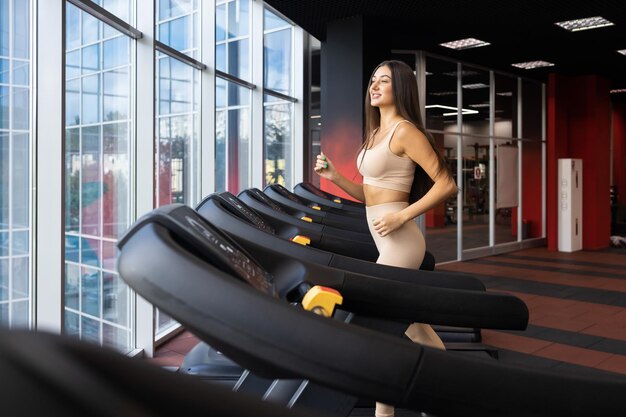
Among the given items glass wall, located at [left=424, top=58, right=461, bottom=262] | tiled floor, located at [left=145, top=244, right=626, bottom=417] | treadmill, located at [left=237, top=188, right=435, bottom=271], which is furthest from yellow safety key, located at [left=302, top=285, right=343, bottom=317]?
glass wall, located at [left=424, top=58, right=461, bottom=262]

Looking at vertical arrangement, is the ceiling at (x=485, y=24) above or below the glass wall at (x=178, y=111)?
above

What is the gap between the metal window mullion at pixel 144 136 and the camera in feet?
12.7

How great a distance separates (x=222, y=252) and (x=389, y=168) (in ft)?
5.31

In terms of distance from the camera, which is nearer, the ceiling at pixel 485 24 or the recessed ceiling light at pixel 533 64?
the ceiling at pixel 485 24

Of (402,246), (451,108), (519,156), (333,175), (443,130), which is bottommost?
(402,246)

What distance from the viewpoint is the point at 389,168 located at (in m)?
2.34

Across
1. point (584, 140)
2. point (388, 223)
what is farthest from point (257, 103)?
point (584, 140)

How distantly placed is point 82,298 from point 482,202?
675cm

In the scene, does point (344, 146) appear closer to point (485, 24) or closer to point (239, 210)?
point (485, 24)

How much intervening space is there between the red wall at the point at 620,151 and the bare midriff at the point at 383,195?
13585 mm

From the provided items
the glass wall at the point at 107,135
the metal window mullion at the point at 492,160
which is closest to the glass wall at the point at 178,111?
the glass wall at the point at 107,135

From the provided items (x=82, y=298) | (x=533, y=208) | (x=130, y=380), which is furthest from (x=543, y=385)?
(x=533, y=208)

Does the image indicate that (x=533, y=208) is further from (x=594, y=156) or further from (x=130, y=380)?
(x=130, y=380)

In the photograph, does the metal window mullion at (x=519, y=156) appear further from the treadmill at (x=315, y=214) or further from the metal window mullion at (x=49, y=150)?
the metal window mullion at (x=49, y=150)
